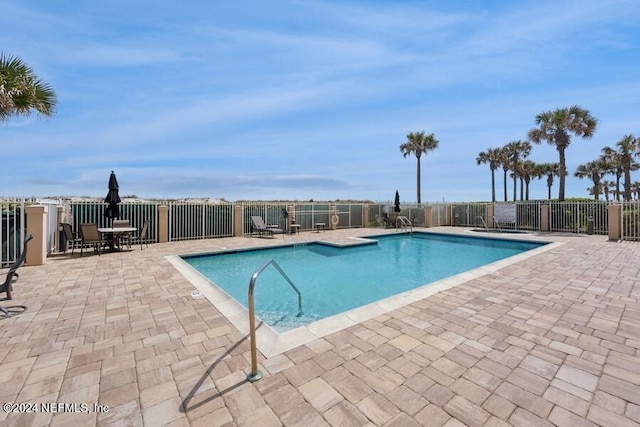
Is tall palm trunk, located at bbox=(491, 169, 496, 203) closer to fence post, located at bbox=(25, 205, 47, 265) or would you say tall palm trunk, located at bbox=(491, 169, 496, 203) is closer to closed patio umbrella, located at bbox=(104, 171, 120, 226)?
closed patio umbrella, located at bbox=(104, 171, 120, 226)

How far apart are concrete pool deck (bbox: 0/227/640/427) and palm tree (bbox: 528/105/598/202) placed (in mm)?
15570

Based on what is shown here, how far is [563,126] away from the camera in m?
16.0

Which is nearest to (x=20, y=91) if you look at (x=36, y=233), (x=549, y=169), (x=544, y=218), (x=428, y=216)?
(x=36, y=233)

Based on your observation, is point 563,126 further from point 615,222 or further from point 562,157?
point 615,222

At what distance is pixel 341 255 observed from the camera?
9.47m

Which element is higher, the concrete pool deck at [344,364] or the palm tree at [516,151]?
the palm tree at [516,151]

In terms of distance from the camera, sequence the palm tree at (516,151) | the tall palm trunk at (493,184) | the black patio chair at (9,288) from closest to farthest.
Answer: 1. the black patio chair at (9,288)
2. the palm tree at (516,151)
3. the tall palm trunk at (493,184)

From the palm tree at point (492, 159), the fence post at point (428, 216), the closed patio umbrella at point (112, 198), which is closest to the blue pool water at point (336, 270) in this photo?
the closed patio umbrella at point (112, 198)

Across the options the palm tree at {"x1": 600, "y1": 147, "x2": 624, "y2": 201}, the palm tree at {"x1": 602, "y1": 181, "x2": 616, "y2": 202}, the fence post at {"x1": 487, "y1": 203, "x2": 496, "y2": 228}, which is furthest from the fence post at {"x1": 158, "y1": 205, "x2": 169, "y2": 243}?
the palm tree at {"x1": 602, "y1": 181, "x2": 616, "y2": 202}

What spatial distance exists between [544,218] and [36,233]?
1970 cm

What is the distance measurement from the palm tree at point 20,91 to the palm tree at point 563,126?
22103mm

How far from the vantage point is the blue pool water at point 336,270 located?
5.12m

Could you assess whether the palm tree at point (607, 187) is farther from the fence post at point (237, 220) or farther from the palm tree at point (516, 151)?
the fence post at point (237, 220)

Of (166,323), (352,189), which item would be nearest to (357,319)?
(166,323)
